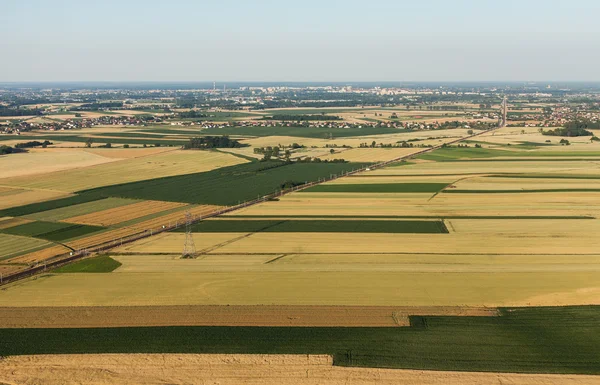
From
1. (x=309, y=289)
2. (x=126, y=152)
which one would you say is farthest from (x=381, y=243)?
(x=126, y=152)

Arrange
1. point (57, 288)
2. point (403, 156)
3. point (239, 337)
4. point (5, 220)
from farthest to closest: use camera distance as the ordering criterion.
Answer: point (403, 156) < point (5, 220) < point (57, 288) < point (239, 337)

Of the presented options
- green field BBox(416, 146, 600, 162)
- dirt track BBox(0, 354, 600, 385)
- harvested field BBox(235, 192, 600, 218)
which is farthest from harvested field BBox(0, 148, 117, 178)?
dirt track BBox(0, 354, 600, 385)

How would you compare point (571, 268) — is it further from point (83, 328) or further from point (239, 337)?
point (83, 328)

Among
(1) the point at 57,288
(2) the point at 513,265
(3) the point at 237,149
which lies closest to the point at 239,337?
(1) the point at 57,288

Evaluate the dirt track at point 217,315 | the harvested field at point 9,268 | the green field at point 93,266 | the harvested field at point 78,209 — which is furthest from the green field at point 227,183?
the dirt track at point 217,315

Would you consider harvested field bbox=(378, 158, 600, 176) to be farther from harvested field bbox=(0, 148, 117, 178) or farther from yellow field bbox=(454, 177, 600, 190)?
harvested field bbox=(0, 148, 117, 178)

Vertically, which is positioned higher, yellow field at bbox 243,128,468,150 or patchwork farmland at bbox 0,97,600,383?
yellow field at bbox 243,128,468,150
